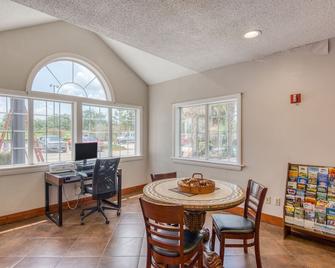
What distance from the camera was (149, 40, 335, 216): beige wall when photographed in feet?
8.98

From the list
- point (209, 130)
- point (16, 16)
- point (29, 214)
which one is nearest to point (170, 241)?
point (209, 130)

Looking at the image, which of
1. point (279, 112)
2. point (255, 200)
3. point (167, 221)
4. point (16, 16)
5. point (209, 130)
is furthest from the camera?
point (209, 130)

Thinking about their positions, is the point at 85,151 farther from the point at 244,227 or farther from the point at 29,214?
the point at 244,227

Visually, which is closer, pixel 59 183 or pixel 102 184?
pixel 59 183

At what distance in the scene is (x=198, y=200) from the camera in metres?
1.79

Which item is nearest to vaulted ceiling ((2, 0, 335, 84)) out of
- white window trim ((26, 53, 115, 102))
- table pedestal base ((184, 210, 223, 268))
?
white window trim ((26, 53, 115, 102))

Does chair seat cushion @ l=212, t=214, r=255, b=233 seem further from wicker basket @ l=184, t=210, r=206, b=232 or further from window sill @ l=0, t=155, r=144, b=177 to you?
window sill @ l=0, t=155, r=144, b=177

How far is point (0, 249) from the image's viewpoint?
8.05 feet

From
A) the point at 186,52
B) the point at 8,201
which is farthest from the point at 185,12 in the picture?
A: the point at 8,201

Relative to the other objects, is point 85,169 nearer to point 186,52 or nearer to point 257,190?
point 186,52

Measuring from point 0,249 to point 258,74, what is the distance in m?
4.23

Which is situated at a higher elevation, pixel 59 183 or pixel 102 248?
pixel 59 183

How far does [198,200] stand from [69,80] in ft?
11.3

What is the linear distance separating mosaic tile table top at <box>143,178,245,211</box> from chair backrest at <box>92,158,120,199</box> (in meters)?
1.33
